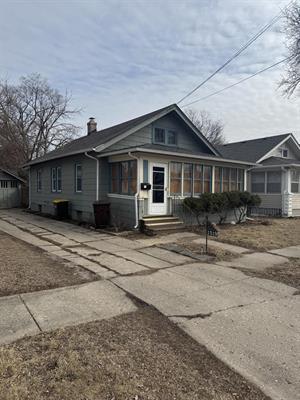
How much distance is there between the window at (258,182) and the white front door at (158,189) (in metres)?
9.98

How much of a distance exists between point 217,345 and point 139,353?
2.89 feet

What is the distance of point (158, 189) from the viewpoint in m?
12.0

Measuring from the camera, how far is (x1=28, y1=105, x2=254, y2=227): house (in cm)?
Result: 1154

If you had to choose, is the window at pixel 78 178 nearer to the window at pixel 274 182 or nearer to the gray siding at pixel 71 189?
the gray siding at pixel 71 189

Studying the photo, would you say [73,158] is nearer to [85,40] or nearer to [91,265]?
[85,40]

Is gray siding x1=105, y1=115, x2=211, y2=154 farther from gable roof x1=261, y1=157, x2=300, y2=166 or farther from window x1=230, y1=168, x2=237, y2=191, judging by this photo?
gable roof x1=261, y1=157, x2=300, y2=166

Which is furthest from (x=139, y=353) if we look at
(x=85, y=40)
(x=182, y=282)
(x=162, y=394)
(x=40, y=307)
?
(x=85, y=40)

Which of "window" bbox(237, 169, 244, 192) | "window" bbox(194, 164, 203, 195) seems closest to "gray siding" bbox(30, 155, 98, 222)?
"window" bbox(194, 164, 203, 195)

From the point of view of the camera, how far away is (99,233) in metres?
11.2

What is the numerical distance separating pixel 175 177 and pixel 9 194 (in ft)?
51.1

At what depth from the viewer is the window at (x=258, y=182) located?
1983cm

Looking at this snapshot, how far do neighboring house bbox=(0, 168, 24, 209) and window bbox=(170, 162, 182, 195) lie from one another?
609 inches

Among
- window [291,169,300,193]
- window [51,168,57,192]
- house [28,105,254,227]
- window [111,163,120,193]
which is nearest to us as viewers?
house [28,105,254,227]

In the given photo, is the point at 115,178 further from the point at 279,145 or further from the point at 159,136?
the point at 279,145
